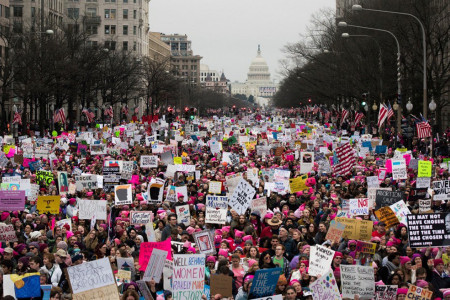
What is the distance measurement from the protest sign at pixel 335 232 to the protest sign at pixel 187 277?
4241 mm

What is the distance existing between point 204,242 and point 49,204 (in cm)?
520

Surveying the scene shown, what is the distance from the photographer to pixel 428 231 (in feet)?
45.6

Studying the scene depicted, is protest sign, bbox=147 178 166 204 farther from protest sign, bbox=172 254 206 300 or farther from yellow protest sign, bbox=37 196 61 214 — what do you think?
protest sign, bbox=172 254 206 300

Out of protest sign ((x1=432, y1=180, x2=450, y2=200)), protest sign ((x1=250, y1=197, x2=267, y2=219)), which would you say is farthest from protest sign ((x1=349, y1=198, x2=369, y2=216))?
protest sign ((x1=432, y1=180, x2=450, y2=200))

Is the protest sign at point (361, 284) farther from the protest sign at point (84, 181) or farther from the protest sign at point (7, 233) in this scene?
the protest sign at point (84, 181)

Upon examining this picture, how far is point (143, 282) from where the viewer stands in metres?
11.9

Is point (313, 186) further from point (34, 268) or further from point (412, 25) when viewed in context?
point (412, 25)

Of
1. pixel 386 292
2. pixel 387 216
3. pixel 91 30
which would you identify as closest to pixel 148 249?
pixel 386 292

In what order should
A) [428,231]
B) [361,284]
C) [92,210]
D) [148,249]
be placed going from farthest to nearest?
1. [92,210]
2. [428,231]
3. [148,249]
4. [361,284]

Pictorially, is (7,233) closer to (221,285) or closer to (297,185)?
(221,285)

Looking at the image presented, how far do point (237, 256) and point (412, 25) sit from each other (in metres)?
36.8

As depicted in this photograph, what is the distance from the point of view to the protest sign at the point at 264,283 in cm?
1124

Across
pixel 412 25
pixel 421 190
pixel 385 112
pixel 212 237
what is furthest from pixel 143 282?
pixel 412 25

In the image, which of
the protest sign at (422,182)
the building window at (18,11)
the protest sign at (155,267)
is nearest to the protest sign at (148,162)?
the protest sign at (422,182)
